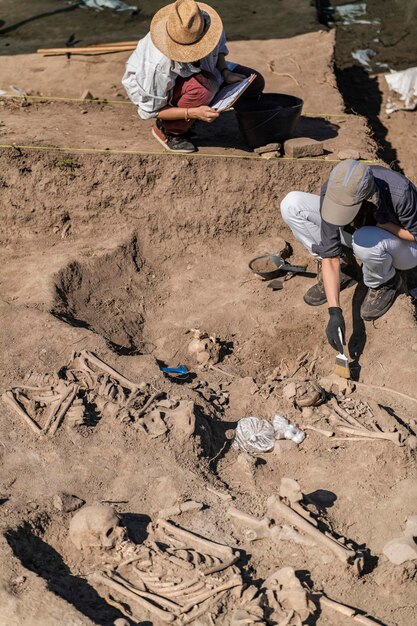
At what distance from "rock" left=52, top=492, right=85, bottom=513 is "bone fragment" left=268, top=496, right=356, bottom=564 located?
3.71 feet

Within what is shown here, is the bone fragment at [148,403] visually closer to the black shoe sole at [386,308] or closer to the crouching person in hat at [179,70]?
the black shoe sole at [386,308]

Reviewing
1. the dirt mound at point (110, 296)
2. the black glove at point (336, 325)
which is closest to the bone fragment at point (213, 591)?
the black glove at point (336, 325)

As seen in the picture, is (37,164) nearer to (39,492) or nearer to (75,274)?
(75,274)

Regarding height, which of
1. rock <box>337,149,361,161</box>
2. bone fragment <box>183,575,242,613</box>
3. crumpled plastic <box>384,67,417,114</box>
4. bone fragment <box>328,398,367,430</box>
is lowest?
bone fragment <box>328,398,367,430</box>

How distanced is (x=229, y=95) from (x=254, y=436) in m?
3.22

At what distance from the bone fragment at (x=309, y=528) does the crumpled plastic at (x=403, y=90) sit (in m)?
6.32

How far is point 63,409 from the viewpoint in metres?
5.26

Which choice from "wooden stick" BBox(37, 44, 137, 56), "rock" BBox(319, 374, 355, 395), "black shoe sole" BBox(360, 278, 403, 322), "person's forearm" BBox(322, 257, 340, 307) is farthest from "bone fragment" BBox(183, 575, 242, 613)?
"wooden stick" BBox(37, 44, 137, 56)

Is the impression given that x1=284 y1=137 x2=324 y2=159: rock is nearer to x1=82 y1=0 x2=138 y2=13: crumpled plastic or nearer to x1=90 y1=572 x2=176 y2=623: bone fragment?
x1=90 y1=572 x2=176 y2=623: bone fragment

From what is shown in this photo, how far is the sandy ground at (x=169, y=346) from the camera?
4.54m

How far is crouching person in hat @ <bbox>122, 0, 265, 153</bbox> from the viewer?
6.84 metres

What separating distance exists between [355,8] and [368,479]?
906cm

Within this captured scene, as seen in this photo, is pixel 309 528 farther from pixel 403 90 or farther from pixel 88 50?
pixel 88 50

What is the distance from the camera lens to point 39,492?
488 centimetres
